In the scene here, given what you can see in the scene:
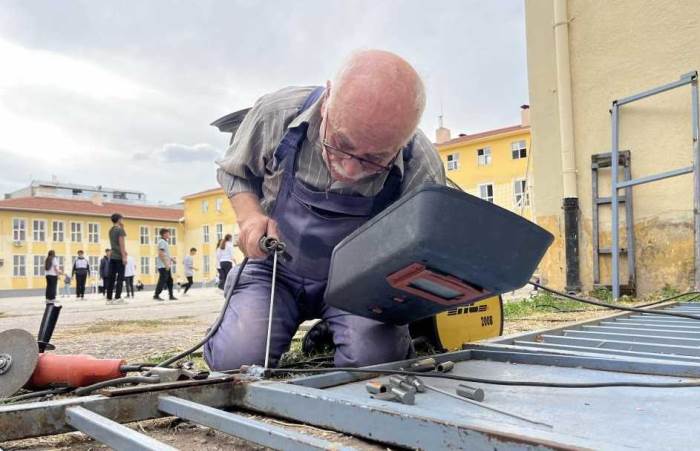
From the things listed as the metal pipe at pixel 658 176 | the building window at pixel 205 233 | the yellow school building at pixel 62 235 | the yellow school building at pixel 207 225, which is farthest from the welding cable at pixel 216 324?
the building window at pixel 205 233

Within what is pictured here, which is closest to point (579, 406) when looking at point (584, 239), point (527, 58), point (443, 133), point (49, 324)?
point (49, 324)

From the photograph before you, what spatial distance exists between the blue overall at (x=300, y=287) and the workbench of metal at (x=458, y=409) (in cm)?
26

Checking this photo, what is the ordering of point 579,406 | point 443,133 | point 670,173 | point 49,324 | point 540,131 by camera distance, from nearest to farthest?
1. point 579,406
2. point 49,324
3. point 670,173
4. point 540,131
5. point 443,133

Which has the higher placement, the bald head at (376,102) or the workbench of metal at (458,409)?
the bald head at (376,102)

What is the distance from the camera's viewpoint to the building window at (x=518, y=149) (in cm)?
3156

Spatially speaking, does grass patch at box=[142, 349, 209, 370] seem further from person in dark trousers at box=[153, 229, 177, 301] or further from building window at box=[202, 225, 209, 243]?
building window at box=[202, 225, 209, 243]

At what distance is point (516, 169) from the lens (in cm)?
3181

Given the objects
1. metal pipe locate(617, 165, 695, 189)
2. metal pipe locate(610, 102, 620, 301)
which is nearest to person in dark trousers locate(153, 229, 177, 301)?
metal pipe locate(610, 102, 620, 301)

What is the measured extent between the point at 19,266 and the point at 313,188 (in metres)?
42.3

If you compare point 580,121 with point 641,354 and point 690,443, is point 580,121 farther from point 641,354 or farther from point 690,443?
point 690,443

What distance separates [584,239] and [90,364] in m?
5.50

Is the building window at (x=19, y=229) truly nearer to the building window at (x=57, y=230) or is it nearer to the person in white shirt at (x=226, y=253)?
the building window at (x=57, y=230)

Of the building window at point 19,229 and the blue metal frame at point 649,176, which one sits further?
the building window at point 19,229

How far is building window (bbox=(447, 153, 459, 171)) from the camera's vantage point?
3486 centimetres
